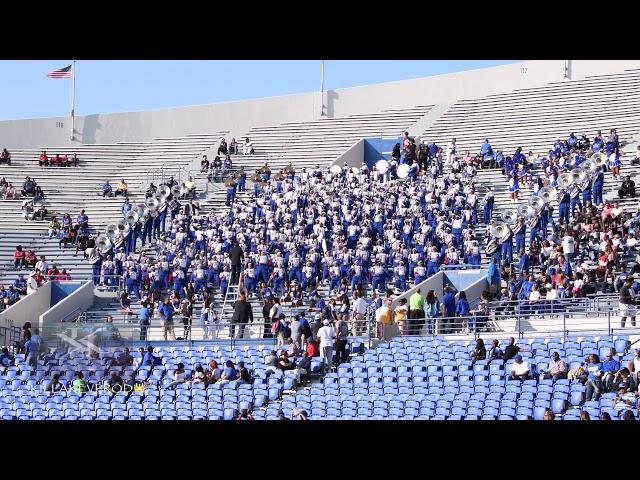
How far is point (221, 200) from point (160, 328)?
9059 mm

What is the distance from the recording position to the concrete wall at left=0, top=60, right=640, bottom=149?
32.2 meters

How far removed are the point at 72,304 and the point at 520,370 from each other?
426 inches

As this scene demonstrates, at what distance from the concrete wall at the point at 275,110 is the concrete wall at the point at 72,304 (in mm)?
11302

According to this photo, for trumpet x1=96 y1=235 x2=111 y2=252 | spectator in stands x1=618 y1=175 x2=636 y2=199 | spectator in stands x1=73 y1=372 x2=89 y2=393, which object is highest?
spectator in stands x1=618 y1=175 x2=636 y2=199

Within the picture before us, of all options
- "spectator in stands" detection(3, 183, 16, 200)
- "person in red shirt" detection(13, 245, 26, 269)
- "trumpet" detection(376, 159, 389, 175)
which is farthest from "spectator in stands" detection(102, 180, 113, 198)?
"trumpet" detection(376, 159, 389, 175)

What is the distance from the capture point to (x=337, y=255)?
22.5m

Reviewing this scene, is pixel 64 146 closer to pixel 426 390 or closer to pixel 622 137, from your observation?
pixel 622 137

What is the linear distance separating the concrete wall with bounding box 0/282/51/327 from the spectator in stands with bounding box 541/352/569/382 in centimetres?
1037

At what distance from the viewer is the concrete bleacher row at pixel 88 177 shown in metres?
28.6

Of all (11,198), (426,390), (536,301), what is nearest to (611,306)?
(536,301)

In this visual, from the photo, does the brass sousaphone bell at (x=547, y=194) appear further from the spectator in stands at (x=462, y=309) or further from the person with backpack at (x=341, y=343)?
the person with backpack at (x=341, y=343)

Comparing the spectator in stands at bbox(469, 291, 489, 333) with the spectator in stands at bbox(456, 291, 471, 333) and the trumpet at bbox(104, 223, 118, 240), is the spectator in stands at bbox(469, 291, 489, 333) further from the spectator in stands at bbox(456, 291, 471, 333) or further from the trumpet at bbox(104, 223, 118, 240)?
the trumpet at bbox(104, 223, 118, 240)

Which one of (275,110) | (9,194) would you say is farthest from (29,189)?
(275,110)
